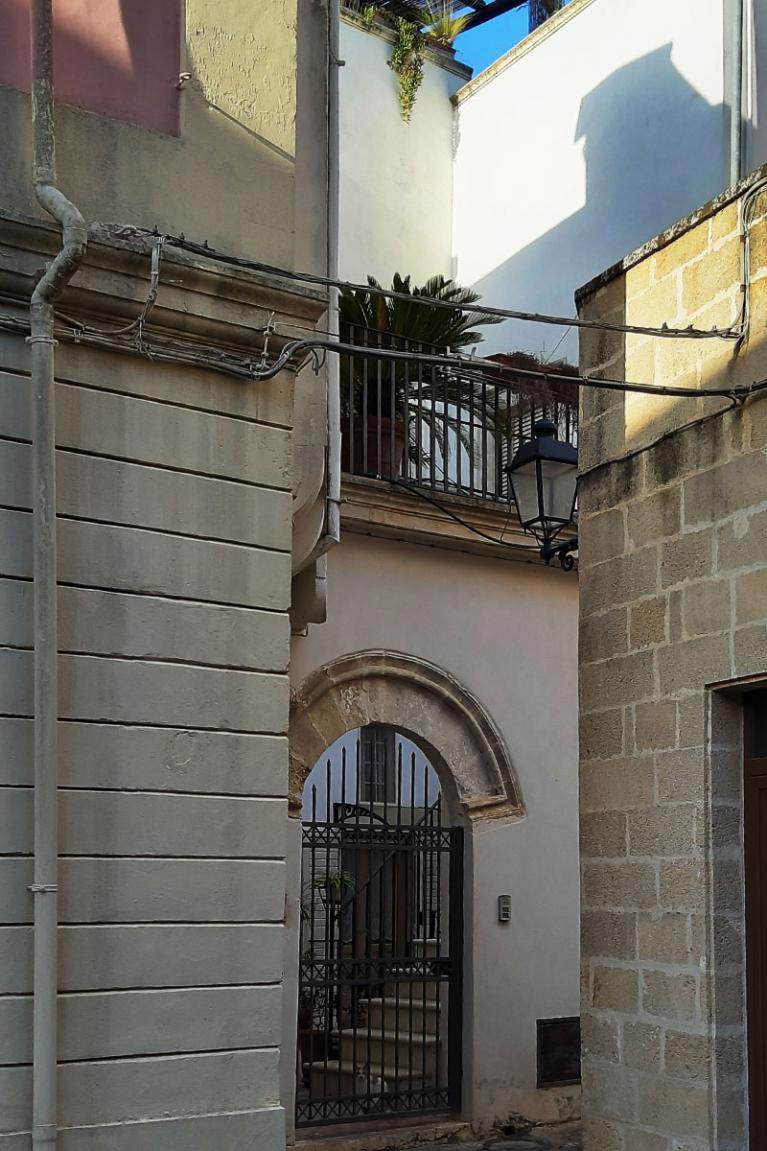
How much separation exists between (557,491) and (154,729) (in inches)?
158

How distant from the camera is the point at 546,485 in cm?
905

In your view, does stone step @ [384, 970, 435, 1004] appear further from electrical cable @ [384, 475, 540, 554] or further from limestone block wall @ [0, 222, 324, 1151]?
limestone block wall @ [0, 222, 324, 1151]

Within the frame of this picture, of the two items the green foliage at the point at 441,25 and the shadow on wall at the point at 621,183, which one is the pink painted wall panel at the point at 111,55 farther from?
the green foliage at the point at 441,25

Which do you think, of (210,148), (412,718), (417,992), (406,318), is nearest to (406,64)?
(406,318)

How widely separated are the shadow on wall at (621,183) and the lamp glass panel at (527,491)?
15.8 feet

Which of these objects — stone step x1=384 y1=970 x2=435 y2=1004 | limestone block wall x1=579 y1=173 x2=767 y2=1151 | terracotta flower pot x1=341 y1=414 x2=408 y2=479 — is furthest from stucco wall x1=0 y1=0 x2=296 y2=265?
stone step x1=384 y1=970 x2=435 y2=1004

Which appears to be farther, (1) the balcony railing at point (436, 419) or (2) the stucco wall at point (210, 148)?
(1) the balcony railing at point (436, 419)

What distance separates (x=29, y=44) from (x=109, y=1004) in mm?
3650

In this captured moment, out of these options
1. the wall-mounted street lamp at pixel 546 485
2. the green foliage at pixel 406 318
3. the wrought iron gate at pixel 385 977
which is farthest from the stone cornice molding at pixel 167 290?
the green foliage at pixel 406 318

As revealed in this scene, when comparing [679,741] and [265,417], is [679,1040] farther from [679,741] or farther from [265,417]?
[265,417]

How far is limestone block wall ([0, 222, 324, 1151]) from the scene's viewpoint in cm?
544

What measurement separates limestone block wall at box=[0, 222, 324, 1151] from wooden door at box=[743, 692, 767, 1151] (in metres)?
2.15

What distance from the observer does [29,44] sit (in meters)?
5.86

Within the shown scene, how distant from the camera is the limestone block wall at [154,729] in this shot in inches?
214
